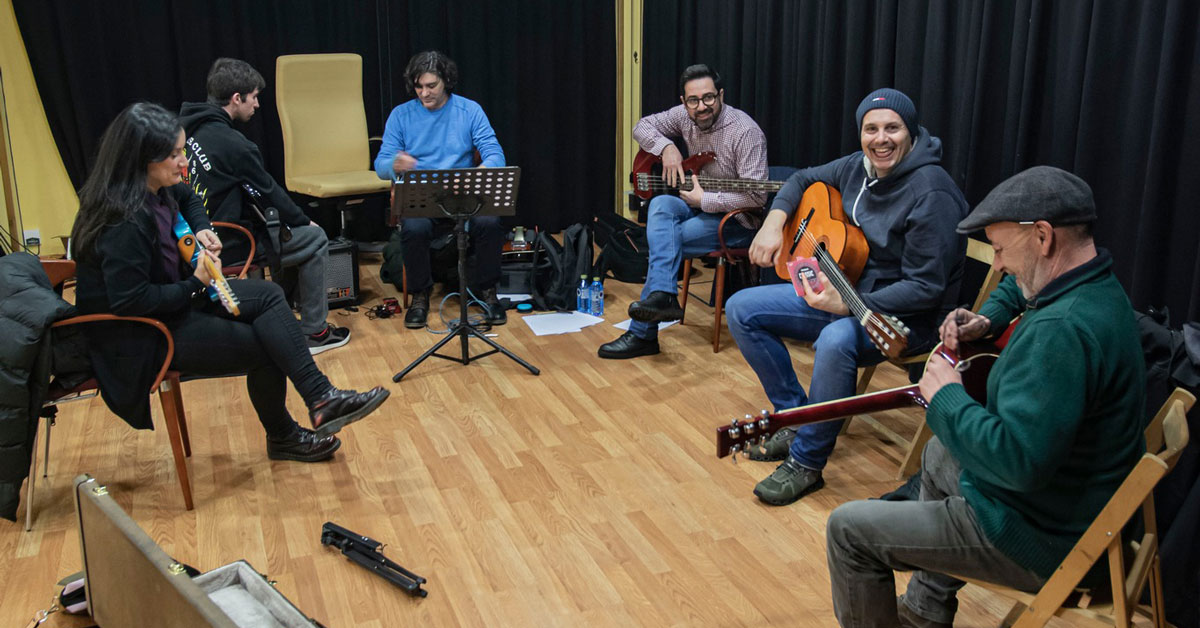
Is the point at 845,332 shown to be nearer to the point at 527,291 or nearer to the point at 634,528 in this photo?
the point at 634,528

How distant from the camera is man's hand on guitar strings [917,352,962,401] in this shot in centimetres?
200

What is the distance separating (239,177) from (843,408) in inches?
118

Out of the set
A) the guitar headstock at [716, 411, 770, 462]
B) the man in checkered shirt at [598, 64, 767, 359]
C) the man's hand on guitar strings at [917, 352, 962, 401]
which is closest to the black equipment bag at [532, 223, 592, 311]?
the man in checkered shirt at [598, 64, 767, 359]

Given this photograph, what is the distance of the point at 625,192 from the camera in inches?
279

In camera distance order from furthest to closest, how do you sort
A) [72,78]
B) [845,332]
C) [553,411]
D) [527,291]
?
1. [72,78]
2. [527,291]
3. [553,411]
4. [845,332]

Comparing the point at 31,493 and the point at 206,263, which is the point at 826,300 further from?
the point at 31,493

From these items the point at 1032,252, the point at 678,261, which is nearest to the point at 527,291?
the point at 678,261

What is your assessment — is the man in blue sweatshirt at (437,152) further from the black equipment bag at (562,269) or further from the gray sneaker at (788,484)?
the gray sneaker at (788,484)

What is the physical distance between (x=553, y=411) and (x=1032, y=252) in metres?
2.24

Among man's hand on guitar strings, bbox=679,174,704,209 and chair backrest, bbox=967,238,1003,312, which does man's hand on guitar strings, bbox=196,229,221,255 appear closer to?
man's hand on guitar strings, bbox=679,174,704,209

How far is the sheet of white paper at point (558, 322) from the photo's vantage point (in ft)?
15.8

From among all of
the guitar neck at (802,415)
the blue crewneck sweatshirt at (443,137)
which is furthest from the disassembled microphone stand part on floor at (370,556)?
the blue crewneck sweatshirt at (443,137)

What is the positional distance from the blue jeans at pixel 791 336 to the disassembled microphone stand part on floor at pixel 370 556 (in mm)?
1295

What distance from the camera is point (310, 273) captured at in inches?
183
